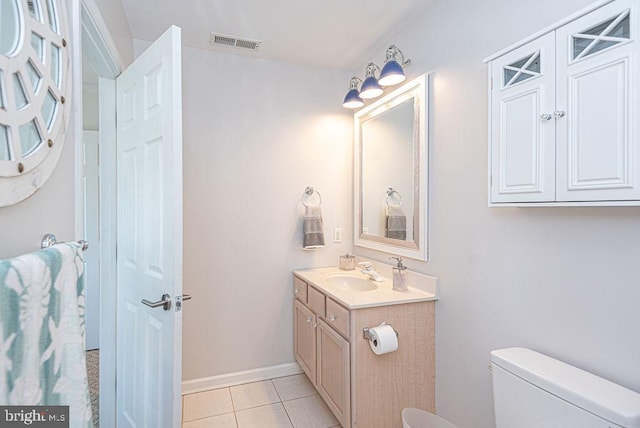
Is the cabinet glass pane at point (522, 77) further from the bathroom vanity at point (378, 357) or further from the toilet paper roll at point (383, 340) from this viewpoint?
the toilet paper roll at point (383, 340)

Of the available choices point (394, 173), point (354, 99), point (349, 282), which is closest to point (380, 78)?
point (354, 99)

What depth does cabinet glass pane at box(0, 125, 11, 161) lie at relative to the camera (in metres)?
0.67

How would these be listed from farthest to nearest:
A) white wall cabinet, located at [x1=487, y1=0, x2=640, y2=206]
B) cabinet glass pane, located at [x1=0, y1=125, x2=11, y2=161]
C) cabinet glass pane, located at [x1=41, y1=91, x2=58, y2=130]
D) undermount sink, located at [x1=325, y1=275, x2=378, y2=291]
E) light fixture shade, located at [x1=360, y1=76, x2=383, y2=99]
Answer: undermount sink, located at [x1=325, y1=275, x2=378, y2=291] → light fixture shade, located at [x1=360, y1=76, x2=383, y2=99] → white wall cabinet, located at [x1=487, y1=0, x2=640, y2=206] → cabinet glass pane, located at [x1=41, y1=91, x2=58, y2=130] → cabinet glass pane, located at [x1=0, y1=125, x2=11, y2=161]

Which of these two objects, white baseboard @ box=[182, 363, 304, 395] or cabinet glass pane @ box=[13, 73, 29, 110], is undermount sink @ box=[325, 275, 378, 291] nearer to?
white baseboard @ box=[182, 363, 304, 395]

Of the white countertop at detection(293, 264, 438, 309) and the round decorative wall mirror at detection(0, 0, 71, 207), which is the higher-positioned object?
the round decorative wall mirror at detection(0, 0, 71, 207)

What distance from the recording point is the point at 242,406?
7.22 ft

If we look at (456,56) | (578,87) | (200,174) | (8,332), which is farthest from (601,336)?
(200,174)

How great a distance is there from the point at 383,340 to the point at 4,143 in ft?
5.12

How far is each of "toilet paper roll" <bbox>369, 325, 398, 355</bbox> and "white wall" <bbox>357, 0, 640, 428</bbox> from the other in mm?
342

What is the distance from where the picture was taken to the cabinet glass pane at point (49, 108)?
82cm

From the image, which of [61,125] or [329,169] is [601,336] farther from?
[329,169]

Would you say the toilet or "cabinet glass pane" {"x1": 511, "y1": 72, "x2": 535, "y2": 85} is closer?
the toilet

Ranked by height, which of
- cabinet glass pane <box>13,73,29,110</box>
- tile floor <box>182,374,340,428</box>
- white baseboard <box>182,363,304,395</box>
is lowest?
tile floor <box>182,374,340,428</box>

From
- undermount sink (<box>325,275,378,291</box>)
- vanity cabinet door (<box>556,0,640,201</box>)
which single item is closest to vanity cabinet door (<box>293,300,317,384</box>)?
undermount sink (<box>325,275,378,291</box>)
